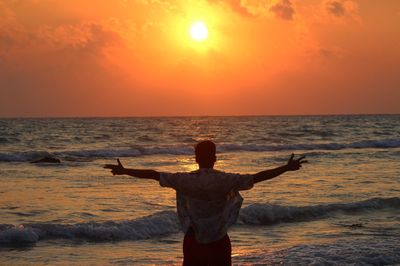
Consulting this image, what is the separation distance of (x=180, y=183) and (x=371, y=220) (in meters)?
10.9

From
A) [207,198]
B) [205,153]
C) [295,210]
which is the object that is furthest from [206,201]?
[295,210]

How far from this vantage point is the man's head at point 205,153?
5828mm

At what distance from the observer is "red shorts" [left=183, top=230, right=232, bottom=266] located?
5832 mm

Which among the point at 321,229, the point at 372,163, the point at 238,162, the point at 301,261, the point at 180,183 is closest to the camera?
the point at 180,183

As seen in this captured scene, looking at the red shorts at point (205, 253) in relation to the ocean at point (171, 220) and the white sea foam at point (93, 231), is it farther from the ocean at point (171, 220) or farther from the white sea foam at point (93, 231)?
the white sea foam at point (93, 231)

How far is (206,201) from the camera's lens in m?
5.85

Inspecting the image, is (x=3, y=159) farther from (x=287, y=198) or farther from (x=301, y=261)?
(x=301, y=261)

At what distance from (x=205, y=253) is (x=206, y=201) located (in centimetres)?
50

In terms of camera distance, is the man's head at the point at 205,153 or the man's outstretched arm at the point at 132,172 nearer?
the man's outstretched arm at the point at 132,172

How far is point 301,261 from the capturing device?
436 inches

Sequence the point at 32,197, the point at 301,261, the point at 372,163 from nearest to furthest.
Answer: the point at 301,261 < the point at 32,197 < the point at 372,163

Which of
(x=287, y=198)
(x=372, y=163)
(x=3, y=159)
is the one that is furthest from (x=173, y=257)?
(x=3, y=159)

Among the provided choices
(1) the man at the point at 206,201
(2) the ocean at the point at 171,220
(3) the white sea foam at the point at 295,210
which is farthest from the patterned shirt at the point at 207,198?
(3) the white sea foam at the point at 295,210

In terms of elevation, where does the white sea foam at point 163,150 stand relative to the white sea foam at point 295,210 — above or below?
above
